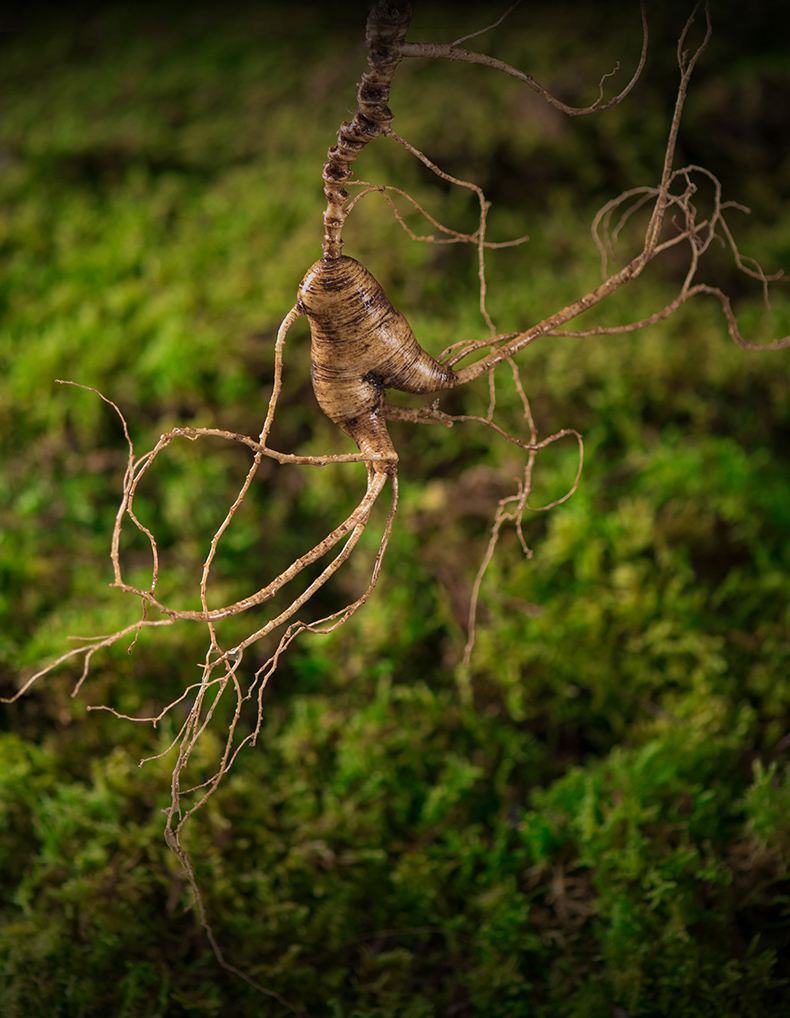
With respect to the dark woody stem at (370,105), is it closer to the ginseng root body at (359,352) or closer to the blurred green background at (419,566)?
the ginseng root body at (359,352)

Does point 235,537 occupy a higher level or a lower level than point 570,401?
lower

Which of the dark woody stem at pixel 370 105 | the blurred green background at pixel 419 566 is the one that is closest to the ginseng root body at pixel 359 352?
the dark woody stem at pixel 370 105

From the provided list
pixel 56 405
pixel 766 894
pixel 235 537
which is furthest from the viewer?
pixel 56 405

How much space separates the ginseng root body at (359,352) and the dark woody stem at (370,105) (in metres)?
0.05

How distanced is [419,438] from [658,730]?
3.42 feet

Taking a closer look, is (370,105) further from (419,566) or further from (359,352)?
(419,566)

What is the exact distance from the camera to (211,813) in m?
1.24

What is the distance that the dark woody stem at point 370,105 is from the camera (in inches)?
26.7

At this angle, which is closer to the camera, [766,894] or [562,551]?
[766,894]

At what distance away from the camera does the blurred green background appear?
1176mm

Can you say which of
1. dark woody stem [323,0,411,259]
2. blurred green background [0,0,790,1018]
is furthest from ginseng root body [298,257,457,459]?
blurred green background [0,0,790,1018]

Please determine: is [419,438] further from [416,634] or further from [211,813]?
[211,813]

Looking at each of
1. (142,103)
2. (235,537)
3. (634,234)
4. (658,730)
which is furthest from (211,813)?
(142,103)

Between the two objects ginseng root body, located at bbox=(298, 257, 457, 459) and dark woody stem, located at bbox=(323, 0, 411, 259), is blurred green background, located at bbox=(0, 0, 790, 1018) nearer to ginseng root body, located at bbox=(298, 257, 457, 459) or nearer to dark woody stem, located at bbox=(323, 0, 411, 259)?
ginseng root body, located at bbox=(298, 257, 457, 459)
